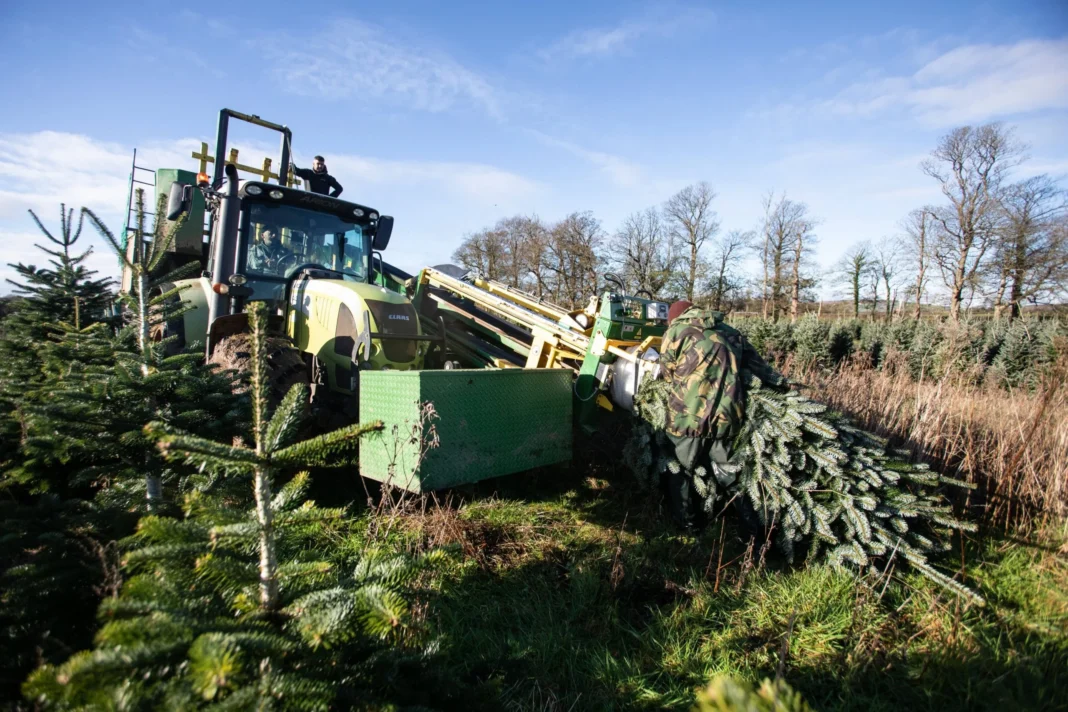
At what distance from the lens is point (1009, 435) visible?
502cm

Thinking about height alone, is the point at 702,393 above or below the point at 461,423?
above

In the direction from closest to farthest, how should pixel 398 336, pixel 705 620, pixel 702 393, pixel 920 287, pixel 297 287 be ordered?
pixel 705 620
pixel 702 393
pixel 398 336
pixel 297 287
pixel 920 287

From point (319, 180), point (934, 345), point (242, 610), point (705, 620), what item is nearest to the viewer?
point (242, 610)

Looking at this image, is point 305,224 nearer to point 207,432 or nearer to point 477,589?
point 207,432

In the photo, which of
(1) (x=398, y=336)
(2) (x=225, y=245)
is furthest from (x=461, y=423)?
(2) (x=225, y=245)

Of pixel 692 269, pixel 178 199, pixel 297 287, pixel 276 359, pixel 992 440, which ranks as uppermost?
pixel 692 269

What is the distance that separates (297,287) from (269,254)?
47 centimetres

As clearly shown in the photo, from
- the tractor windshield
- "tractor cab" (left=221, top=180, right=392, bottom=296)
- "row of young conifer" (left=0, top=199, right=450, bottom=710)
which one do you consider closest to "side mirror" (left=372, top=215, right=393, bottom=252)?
"tractor cab" (left=221, top=180, right=392, bottom=296)

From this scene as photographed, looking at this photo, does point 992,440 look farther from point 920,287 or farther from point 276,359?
point 920,287

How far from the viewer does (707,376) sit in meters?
4.07

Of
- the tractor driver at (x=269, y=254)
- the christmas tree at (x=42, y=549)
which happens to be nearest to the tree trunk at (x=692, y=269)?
the tractor driver at (x=269, y=254)

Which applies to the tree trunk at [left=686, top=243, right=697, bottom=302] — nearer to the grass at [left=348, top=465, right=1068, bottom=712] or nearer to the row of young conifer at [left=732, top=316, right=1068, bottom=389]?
the row of young conifer at [left=732, top=316, right=1068, bottom=389]

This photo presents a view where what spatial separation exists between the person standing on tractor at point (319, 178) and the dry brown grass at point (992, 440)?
20.9 ft

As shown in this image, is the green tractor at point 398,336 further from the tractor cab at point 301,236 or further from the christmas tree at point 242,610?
the christmas tree at point 242,610
